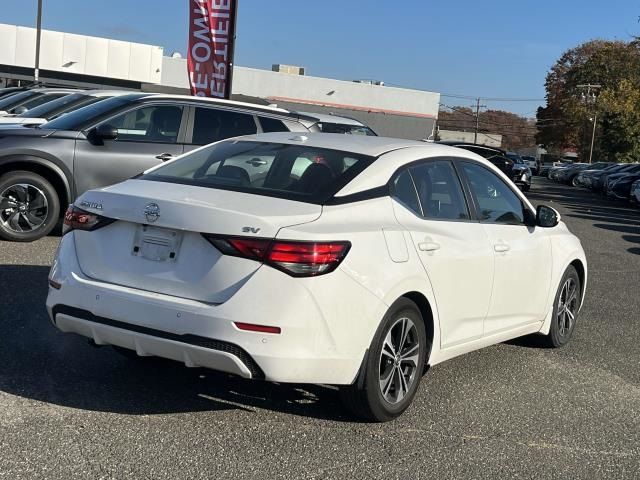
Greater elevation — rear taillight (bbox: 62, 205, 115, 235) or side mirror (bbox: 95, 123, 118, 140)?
side mirror (bbox: 95, 123, 118, 140)

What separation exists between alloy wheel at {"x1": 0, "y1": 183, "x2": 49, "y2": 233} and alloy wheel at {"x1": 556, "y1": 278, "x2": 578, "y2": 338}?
18.4 ft

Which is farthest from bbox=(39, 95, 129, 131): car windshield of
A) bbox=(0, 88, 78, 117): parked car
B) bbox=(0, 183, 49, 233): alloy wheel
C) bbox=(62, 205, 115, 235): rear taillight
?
bbox=(0, 88, 78, 117): parked car

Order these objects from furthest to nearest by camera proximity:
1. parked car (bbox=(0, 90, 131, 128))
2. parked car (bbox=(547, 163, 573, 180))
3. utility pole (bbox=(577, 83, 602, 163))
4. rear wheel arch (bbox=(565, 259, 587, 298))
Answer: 1. utility pole (bbox=(577, 83, 602, 163))
2. parked car (bbox=(547, 163, 573, 180))
3. parked car (bbox=(0, 90, 131, 128))
4. rear wheel arch (bbox=(565, 259, 587, 298))

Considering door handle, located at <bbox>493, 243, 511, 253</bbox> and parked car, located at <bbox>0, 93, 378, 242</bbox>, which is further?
parked car, located at <bbox>0, 93, 378, 242</bbox>

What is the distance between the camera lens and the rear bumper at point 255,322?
12.6ft

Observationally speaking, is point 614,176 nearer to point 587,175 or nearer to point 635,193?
point 635,193

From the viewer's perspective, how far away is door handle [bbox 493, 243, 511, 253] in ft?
17.4

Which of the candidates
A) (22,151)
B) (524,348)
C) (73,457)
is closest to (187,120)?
(22,151)

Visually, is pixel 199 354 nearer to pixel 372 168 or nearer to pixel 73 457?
pixel 73 457

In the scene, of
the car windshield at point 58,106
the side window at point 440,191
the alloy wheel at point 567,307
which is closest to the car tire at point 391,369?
the side window at point 440,191

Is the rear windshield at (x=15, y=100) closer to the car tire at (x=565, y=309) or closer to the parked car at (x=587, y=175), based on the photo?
the car tire at (x=565, y=309)

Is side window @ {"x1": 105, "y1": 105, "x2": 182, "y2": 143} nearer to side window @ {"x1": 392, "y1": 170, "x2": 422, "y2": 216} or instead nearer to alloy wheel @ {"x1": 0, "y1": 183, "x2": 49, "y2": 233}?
alloy wheel @ {"x1": 0, "y1": 183, "x2": 49, "y2": 233}

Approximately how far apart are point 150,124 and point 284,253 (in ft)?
19.9

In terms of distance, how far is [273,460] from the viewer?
385 cm
